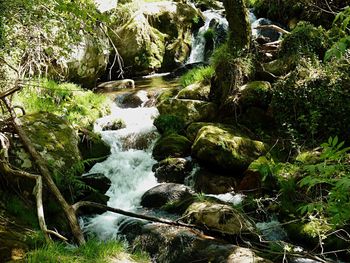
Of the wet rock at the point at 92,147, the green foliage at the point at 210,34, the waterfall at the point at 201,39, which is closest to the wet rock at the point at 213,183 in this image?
the wet rock at the point at 92,147

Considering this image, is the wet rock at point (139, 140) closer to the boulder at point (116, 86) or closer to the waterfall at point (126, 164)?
the waterfall at point (126, 164)

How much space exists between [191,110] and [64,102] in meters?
3.11

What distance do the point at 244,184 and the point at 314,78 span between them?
2549 millimetres

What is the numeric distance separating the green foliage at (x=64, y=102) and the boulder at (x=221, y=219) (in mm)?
4250

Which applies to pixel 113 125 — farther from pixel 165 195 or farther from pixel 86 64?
pixel 86 64

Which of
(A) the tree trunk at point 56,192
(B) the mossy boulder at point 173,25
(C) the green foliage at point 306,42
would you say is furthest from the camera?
(B) the mossy boulder at point 173,25

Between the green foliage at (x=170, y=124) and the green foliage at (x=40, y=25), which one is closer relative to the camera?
the green foliage at (x=40, y=25)

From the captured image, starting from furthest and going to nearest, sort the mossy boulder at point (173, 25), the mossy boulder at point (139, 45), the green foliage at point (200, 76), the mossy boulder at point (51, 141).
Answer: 1. the mossy boulder at point (173, 25)
2. the mossy boulder at point (139, 45)
3. the green foliage at point (200, 76)
4. the mossy boulder at point (51, 141)

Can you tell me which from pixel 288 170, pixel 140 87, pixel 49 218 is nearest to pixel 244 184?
pixel 288 170

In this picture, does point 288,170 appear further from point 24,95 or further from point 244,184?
point 24,95

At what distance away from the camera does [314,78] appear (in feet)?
23.4

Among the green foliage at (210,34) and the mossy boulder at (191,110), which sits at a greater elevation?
the green foliage at (210,34)

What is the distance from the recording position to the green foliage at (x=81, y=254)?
11.2ft

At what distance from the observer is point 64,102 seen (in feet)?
29.6
